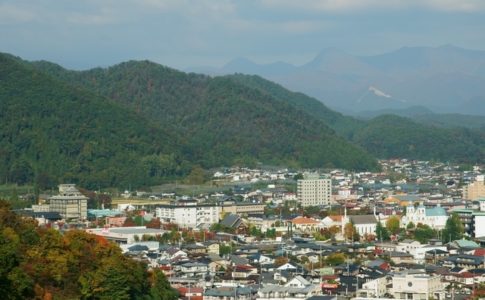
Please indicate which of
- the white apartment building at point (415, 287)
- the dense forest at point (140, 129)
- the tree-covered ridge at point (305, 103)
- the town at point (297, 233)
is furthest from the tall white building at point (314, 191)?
the tree-covered ridge at point (305, 103)

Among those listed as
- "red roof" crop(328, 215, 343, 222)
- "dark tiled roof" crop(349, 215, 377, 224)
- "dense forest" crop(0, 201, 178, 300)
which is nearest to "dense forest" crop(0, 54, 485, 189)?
"red roof" crop(328, 215, 343, 222)

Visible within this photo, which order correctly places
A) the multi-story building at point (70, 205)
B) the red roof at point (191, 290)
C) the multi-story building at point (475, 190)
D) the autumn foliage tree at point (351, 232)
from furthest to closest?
the multi-story building at point (475, 190) < the multi-story building at point (70, 205) < the autumn foliage tree at point (351, 232) < the red roof at point (191, 290)

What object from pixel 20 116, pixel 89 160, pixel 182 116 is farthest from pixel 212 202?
pixel 182 116

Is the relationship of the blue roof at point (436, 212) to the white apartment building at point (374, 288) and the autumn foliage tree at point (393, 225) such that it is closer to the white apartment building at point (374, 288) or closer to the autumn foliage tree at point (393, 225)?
the autumn foliage tree at point (393, 225)

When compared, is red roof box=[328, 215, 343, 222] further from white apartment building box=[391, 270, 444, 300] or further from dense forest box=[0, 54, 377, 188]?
dense forest box=[0, 54, 377, 188]

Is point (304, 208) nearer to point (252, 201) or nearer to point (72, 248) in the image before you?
point (252, 201)
